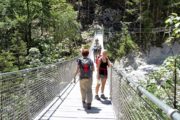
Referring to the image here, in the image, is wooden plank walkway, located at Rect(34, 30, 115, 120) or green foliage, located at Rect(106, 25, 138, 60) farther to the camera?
green foliage, located at Rect(106, 25, 138, 60)

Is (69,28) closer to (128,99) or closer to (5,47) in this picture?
(5,47)

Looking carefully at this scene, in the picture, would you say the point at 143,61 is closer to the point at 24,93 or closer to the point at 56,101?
the point at 56,101

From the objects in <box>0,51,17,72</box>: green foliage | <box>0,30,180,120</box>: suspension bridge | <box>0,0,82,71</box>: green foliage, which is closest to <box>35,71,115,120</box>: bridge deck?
<box>0,30,180,120</box>: suspension bridge

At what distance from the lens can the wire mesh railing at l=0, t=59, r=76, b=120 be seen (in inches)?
218

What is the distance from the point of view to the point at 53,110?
850 centimetres


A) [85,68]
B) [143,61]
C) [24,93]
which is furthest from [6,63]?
[24,93]

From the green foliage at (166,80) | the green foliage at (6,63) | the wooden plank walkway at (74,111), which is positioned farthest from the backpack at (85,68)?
the green foliage at (6,63)

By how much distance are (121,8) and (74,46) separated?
13849mm

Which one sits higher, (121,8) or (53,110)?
(121,8)

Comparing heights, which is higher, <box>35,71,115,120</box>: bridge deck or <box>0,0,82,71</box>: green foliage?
<box>0,0,82,71</box>: green foliage

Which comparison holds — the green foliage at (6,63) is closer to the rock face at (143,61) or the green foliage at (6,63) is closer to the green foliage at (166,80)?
the rock face at (143,61)

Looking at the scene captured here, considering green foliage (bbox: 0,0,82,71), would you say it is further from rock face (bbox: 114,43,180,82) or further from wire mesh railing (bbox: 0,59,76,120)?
wire mesh railing (bbox: 0,59,76,120)

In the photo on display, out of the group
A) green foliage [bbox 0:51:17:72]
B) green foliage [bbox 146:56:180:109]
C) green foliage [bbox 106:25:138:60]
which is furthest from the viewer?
green foliage [bbox 106:25:138:60]

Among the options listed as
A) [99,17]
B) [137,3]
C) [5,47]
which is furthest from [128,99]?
[99,17]
